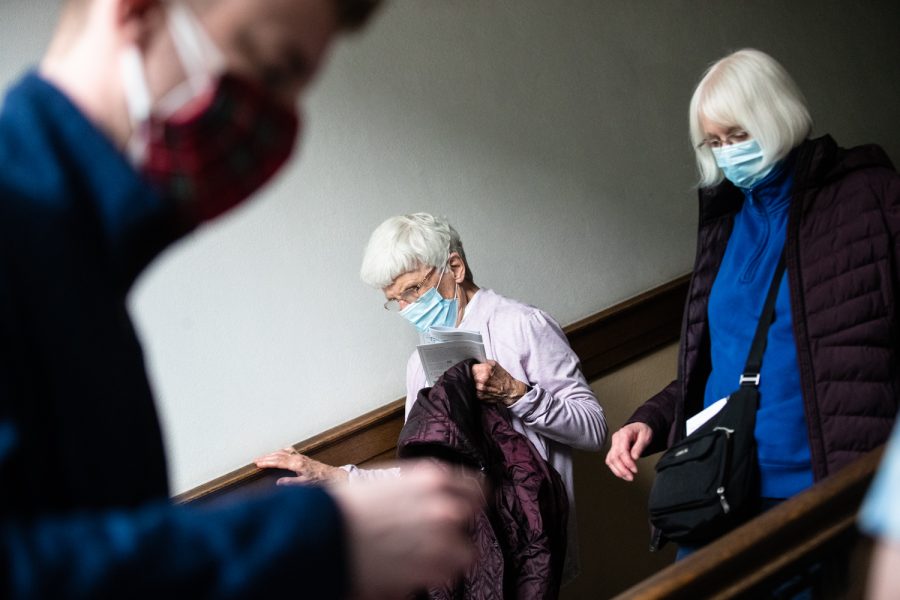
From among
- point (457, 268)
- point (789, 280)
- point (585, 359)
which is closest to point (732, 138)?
point (789, 280)

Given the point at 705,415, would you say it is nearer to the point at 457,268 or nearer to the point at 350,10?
the point at 457,268

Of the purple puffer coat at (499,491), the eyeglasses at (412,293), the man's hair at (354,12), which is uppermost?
the man's hair at (354,12)

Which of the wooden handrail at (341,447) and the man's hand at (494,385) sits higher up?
the man's hand at (494,385)

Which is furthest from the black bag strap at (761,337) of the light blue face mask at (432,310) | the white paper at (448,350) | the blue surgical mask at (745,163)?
the light blue face mask at (432,310)

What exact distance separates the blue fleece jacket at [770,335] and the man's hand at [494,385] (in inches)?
23.5

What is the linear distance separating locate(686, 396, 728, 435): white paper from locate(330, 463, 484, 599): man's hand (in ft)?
5.60

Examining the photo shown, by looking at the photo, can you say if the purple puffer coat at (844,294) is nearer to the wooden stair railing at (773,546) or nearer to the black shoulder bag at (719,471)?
the black shoulder bag at (719,471)

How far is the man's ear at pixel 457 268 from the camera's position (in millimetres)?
3285

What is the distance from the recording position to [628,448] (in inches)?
105

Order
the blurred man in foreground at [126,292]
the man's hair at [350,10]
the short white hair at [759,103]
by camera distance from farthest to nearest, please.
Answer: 1. the short white hair at [759,103]
2. the man's hair at [350,10]
3. the blurred man in foreground at [126,292]

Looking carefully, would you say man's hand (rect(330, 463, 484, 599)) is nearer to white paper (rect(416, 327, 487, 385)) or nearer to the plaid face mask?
the plaid face mask

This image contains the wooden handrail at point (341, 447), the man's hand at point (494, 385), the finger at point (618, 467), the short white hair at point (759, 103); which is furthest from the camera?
the wooden handrail at point (341, 447)

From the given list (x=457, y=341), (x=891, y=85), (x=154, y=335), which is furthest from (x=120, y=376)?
(x=891, y=85)

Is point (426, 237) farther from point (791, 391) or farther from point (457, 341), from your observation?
point (791, 391)
